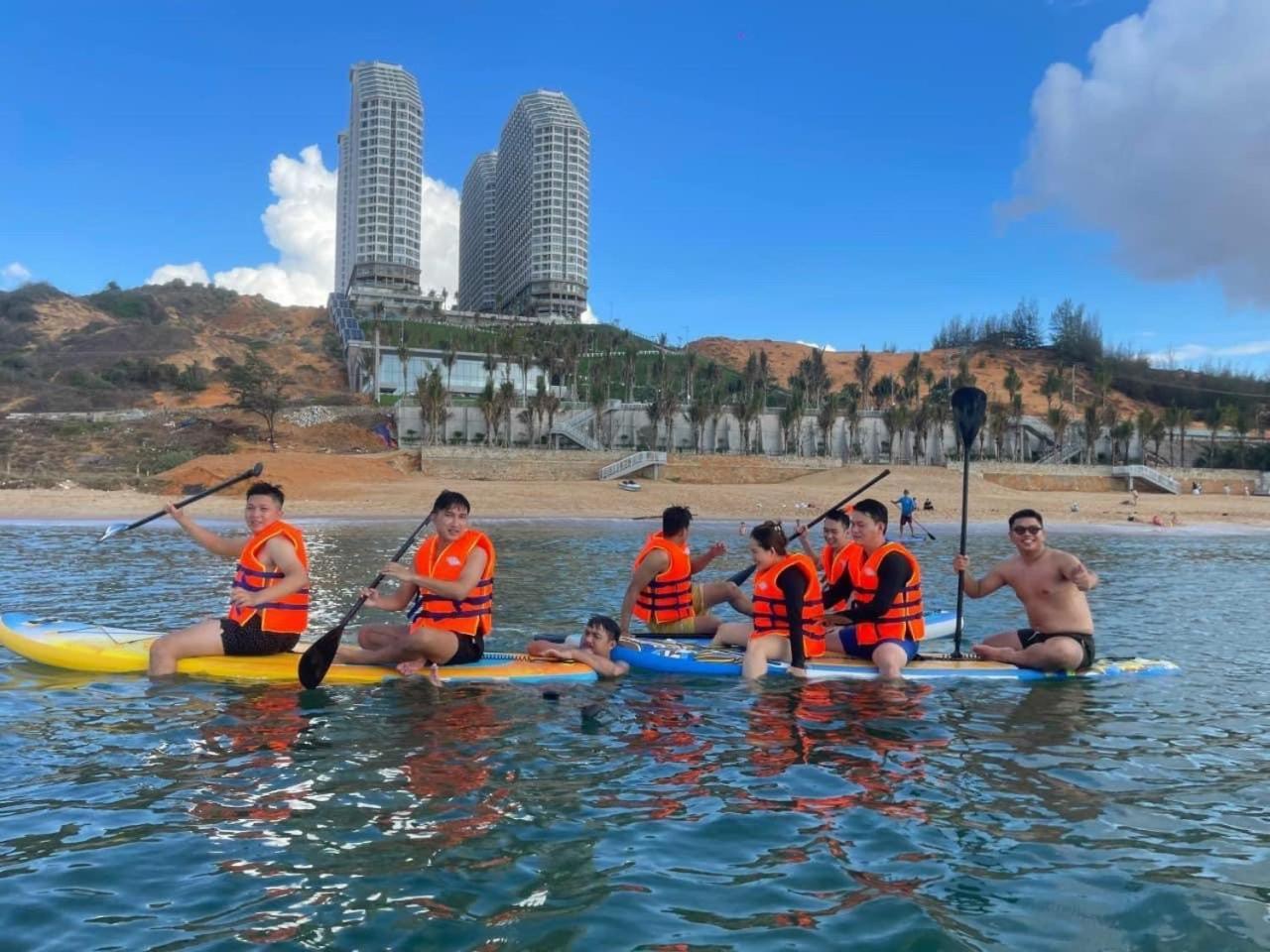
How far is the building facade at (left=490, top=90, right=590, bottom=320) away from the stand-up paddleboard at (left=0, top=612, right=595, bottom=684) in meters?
128

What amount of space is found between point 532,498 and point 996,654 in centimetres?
3420

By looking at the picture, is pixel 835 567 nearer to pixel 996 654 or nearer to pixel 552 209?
pixel 996 654

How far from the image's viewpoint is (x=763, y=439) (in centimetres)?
7900

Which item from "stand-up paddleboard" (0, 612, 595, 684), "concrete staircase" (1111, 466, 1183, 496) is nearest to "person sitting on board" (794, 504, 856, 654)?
"stand-up paddleboard" (0, 612, 595, 684)

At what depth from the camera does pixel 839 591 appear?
1070 centimetres

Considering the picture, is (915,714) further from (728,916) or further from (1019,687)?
(728,916)

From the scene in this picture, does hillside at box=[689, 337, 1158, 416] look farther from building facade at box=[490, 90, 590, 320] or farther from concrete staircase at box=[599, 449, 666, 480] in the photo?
concrete staircase at box=[599, 449, 666, 480]

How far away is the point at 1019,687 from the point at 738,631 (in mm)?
3002

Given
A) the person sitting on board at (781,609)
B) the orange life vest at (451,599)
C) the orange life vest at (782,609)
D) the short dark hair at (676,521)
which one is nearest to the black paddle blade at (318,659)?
the orange life vest at (451,599)

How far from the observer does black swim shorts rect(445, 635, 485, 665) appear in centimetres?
936

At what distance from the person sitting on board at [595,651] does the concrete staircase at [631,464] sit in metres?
47.7

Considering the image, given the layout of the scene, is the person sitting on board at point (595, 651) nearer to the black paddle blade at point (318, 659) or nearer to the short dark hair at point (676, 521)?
the short dark hair at point (676, 521)

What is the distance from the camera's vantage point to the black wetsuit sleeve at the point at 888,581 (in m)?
9.68

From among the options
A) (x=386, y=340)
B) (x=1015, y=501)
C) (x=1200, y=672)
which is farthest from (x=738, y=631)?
(x=386, y=340)
